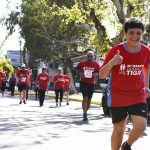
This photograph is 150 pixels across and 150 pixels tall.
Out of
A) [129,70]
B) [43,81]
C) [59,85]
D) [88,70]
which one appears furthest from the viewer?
[59,85]

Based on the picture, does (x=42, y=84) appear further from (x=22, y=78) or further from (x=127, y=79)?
(x=127, y=79)

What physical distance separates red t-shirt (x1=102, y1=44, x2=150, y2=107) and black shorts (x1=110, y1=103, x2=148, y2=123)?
48 millimetres

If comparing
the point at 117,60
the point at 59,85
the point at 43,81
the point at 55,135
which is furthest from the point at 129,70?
the point at 59,85

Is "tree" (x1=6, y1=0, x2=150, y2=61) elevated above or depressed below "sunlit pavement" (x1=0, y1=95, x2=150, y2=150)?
above

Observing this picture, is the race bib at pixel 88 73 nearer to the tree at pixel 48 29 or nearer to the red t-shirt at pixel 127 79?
the red t-shirt at pixel 127 79

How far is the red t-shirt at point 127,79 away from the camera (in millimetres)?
6008

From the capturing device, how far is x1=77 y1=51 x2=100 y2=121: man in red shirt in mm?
13766

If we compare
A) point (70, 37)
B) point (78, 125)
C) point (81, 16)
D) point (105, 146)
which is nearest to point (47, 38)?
point (70, 37)

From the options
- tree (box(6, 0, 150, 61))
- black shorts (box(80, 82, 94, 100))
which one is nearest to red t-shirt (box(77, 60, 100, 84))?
black shorts (box(80, 82, 94, 100))

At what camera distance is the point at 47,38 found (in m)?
45.9

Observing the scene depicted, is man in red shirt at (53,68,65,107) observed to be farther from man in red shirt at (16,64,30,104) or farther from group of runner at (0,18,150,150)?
group of runner at (0,18,150,150)

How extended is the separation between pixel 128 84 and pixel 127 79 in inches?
2.4

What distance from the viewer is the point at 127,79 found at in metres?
6.02

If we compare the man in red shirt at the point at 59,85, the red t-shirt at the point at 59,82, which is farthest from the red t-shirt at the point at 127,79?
the red t-shirt at the point at 59,82
